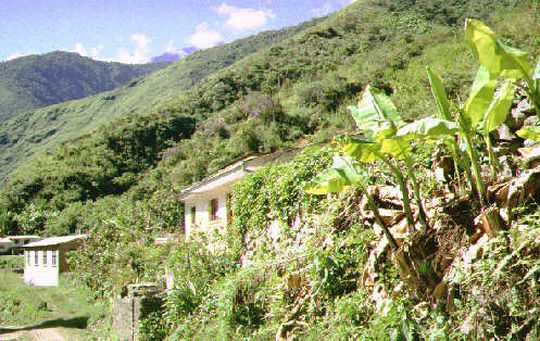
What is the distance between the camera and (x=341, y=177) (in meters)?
5.44

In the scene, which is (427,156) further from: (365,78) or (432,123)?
(365,78)

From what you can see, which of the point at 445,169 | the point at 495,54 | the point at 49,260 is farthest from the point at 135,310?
the point at 49,260

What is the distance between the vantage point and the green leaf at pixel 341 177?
5.35 metres

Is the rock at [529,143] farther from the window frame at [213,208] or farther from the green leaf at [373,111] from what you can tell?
the window frame at [213,208]

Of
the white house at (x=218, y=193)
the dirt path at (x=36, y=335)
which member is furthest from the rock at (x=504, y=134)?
the dirt path at (x=36, y=335)

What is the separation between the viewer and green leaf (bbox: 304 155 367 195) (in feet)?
17.6

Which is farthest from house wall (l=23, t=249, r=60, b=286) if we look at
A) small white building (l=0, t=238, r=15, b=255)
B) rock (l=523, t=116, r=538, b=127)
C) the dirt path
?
rock (l=523, t=116, r=538, b=127)

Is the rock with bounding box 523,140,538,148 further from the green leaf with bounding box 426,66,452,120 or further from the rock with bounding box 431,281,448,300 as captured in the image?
the rock with bounding box 431,281,448,300

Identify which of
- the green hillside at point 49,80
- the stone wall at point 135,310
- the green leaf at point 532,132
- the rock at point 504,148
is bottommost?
the stone wall at point 135,310

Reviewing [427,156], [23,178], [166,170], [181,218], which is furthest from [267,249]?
[23,178]

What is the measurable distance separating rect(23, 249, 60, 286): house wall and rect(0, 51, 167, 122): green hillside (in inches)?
4165

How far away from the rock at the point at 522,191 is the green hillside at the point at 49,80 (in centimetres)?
14183

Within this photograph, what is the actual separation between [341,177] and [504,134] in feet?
5.64

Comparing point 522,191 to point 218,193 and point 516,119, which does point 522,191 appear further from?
point 218,193
